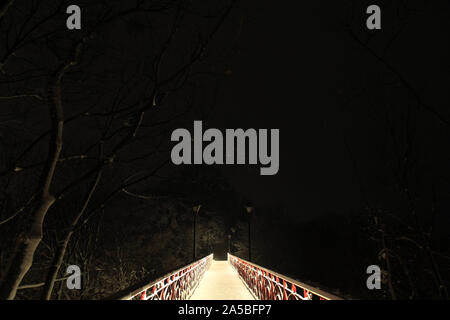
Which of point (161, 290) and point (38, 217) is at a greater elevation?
point (38, 217)

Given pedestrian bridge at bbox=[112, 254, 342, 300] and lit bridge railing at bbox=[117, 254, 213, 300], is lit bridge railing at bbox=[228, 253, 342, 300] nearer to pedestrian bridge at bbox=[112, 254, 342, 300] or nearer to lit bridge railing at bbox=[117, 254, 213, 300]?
pedestrian bridge at bbox=[112, 254, 342, 300]

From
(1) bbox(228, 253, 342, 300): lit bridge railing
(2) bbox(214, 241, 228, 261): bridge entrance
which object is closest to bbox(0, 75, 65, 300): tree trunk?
(1) bbox(228, 253, 342, 300): lit bridge railing

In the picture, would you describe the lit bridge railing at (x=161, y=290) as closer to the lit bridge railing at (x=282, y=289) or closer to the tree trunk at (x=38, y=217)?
the tree trunk at (x=38, y=217)

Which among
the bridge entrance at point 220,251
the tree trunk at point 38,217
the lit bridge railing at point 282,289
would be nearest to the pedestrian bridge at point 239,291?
the lit bridge railing at point 282,289

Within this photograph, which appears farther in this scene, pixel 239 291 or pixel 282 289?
pixel 239 291

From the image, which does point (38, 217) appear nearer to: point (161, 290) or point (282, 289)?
point (161, 290)

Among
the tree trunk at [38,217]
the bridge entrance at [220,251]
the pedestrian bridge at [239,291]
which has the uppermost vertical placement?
the tree trunk at [38,217]

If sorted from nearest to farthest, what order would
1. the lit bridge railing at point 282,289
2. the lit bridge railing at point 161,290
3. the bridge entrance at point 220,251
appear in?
the lit bridge railing at point 161,290 → the lit bridge railing at point 282,289 → the bridge entrance at point 220,251

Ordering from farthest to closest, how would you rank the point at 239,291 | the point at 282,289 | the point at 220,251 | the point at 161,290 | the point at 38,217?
1. the point at 220,251
2. the point at 239,291
3. the point at 282,289
4. the point at 161,290
5. the point at 38,217

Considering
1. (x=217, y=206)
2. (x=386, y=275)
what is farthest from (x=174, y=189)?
(x=386, y=275)

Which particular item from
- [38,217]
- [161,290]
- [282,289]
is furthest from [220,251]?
[38,217]
